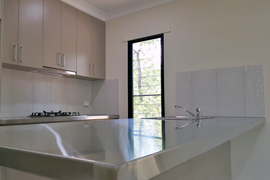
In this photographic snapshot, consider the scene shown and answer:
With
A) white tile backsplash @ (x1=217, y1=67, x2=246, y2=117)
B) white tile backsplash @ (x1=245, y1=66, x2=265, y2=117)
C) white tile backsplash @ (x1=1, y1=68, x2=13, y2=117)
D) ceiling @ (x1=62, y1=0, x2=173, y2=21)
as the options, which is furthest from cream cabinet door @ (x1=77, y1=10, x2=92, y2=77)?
white tile backsplash @ (x1=245, y1=66, x2=265, y2=117)

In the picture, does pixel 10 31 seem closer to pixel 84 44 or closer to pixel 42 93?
pixel 42 93

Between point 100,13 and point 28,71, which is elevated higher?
point 100,13

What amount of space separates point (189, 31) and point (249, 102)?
116 centimetres

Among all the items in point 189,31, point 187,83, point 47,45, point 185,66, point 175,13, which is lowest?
point 187,83

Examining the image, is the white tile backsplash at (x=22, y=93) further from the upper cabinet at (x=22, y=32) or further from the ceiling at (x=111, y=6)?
the ceiling at (x=111, y=6)

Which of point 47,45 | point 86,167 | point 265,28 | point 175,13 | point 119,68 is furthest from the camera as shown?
point 119,68

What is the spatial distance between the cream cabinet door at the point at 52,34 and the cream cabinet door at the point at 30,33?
71mm

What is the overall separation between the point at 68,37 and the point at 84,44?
0.98 feet

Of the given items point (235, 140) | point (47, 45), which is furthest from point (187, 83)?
point (47, 45)

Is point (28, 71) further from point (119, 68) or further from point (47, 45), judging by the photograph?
point (119, 68)

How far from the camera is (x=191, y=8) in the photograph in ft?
9.60

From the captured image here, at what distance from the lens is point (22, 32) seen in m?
2.54

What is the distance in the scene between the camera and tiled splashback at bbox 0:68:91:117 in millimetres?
2695

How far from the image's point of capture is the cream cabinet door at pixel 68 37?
3043 mm
